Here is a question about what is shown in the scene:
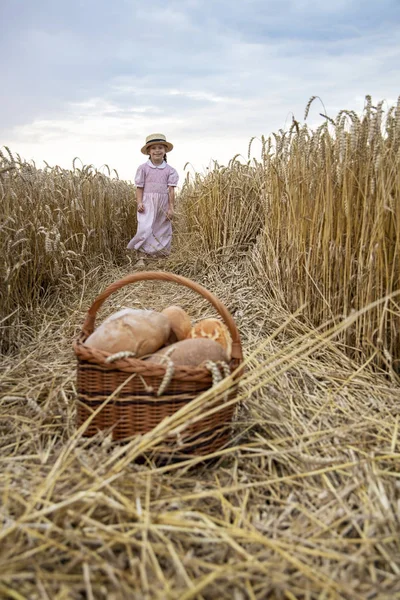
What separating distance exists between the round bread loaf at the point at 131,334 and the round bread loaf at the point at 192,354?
0.05m

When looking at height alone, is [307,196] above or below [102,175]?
below

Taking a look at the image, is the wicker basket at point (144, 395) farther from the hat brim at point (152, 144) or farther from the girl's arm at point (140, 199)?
the hat brim at point (152, 144)

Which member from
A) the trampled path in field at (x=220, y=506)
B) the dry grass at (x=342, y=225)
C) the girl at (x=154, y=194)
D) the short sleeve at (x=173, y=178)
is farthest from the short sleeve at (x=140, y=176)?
the trampled path in field at (x=220, y=506)

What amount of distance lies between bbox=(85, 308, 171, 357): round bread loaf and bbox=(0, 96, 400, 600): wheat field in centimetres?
25

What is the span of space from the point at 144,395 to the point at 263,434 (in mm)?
477

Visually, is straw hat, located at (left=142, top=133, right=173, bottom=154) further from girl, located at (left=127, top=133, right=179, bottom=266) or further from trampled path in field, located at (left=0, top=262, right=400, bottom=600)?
trampled path in field, located at (left=0, top=262, right=400, bottom=600)

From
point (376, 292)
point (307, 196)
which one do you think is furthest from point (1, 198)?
point (376, 292)

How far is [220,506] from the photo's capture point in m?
1.27

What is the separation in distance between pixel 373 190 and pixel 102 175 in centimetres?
340

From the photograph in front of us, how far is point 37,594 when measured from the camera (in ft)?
3.06

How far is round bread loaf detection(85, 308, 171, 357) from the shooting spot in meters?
1.44

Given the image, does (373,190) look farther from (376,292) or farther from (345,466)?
(345,466)

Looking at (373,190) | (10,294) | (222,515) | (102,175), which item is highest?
(102,175)

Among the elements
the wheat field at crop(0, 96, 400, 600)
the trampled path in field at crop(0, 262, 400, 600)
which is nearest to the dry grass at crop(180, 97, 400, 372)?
the wheat field at crop(0, 96, 400, 600)
